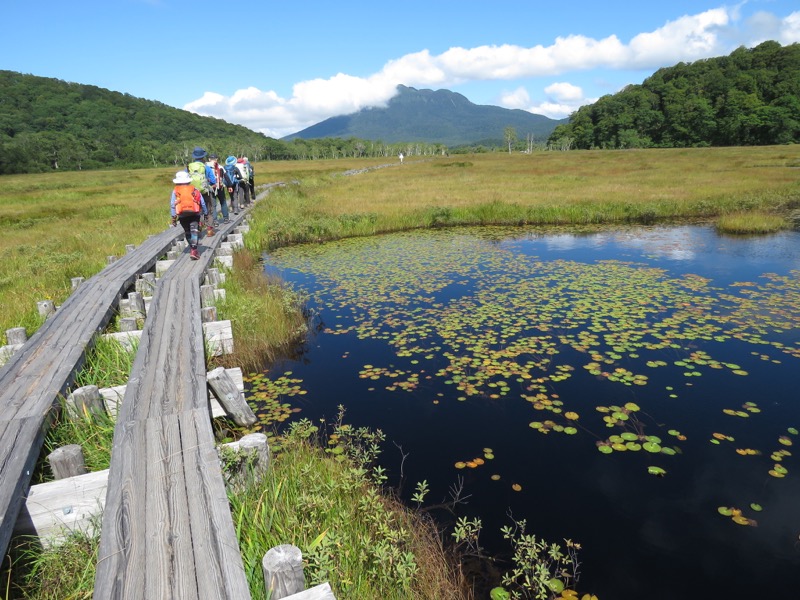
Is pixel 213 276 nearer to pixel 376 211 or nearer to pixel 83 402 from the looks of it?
pixel 83 402

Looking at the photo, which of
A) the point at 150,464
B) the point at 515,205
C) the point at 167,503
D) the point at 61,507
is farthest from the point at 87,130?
the point at 167,503

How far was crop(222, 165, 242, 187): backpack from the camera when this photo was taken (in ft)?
55.9

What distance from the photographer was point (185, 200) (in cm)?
998

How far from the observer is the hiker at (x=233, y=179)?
56.0 feet

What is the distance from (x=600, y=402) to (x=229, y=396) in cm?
521

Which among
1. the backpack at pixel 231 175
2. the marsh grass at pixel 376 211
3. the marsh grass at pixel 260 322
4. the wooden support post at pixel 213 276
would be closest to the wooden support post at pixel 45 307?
the marsh grass at pixel 376 211

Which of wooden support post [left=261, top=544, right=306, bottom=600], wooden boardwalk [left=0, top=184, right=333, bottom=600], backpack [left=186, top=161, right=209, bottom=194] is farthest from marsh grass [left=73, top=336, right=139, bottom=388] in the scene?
backpack [left=186, top=161, right=209, bottom=194]

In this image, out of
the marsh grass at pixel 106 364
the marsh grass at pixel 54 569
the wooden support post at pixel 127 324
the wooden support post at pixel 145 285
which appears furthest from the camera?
the wooden support post at pixel 145 285

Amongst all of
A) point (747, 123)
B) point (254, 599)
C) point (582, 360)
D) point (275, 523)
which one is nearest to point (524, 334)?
point (582, 360)

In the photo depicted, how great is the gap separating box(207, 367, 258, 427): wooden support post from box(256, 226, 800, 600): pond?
1355 millimetres

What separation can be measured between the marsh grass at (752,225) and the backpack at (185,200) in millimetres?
20102

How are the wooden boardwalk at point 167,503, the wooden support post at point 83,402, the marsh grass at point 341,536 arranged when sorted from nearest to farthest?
the wooden boardwalk at point 167,503, the marsh grass at point 341,536, the wooden support post at point 83,402

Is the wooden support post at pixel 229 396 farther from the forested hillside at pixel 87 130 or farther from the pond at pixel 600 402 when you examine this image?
the forested hillside at pixel 87 130

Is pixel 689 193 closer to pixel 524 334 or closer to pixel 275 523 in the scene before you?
pixel 524 334
